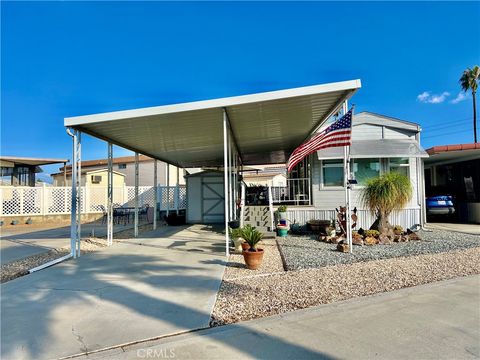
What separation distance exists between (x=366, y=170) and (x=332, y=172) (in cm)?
124

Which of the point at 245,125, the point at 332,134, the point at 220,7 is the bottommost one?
the point at 332,134

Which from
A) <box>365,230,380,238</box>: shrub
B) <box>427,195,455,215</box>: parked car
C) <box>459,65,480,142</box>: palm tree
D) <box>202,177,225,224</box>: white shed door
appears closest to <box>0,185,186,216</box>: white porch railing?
<box>202,177,225,224</box>: white shed door

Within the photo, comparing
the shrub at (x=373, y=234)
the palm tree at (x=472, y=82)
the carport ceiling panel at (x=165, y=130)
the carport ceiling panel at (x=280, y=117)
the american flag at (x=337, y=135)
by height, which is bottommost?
the shrub at (x=373, y=234)

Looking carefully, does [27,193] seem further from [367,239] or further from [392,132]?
[392,132]

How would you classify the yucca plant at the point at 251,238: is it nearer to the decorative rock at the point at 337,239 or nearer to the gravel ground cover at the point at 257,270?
the gravel ground cover at the point at 257,270

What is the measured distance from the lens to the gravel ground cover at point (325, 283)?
3652mm

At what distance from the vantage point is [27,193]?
15320 millimetres

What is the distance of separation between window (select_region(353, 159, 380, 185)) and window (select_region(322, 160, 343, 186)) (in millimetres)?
571

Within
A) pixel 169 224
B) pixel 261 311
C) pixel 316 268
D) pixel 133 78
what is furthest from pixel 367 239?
pixel 133 78

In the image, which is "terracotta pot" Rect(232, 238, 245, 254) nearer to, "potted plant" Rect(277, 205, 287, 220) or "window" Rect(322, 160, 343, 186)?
"potted plant" Rect(277, 205, 287, 220)

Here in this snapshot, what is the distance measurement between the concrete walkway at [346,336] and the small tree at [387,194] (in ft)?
14.4

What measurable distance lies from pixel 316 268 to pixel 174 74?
386 inches

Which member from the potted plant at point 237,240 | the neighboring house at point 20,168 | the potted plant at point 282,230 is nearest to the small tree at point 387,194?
the potted plant at point 282,230

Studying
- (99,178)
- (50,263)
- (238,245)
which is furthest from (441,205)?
(99,178)
